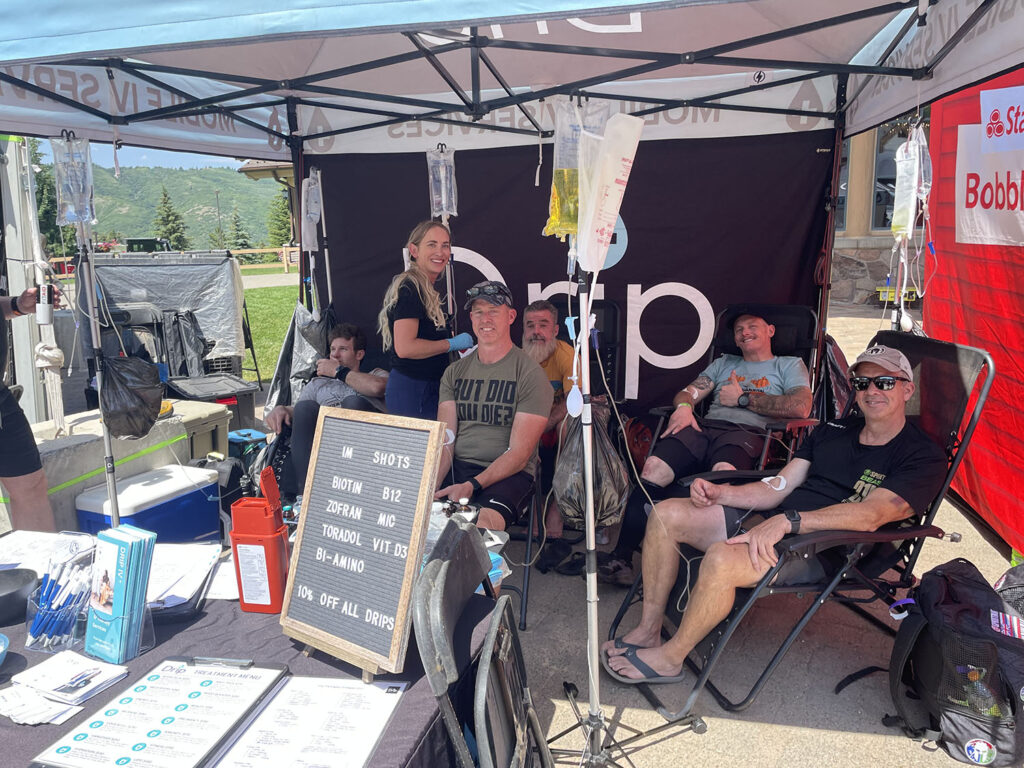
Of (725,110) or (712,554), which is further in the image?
(725,110)

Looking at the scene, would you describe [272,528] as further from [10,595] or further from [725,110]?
[725,110]

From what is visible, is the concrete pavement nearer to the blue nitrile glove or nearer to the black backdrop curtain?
the blue nitrile glove

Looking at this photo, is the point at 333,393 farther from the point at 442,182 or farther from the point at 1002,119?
the point at 1002,119

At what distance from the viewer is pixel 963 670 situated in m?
2.03

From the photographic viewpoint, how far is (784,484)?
8.89 ft

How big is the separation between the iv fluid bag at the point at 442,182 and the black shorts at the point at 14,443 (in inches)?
97.6

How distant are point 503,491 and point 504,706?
1.53m

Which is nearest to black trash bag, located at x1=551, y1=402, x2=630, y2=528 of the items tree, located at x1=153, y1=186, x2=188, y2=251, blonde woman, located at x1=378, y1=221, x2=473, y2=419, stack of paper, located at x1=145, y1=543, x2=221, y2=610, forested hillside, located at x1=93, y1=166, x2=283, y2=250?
blonde woman, located at x1=378, y1=221, x2=473, y2=419

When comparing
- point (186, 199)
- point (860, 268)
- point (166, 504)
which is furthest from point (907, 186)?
point (186, 199)

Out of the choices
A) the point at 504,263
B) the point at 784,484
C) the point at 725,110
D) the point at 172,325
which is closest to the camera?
the point at 784,484

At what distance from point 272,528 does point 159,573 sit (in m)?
0.40

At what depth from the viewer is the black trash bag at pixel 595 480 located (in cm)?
277

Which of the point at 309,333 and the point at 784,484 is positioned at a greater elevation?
A: the point at 309,333

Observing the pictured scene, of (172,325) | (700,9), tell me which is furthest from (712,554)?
(172,325)
